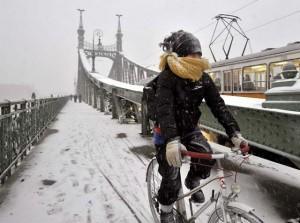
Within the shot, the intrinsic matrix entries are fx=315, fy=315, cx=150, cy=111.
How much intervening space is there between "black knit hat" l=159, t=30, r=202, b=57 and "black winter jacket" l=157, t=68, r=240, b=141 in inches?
8.4

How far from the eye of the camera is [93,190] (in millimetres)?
4668

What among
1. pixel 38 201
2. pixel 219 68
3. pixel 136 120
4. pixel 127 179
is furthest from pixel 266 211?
pixel 136 120

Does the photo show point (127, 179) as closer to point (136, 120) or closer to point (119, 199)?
point (119, 199)

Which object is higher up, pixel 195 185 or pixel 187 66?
pixel 187 66

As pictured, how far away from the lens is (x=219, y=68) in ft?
42.8

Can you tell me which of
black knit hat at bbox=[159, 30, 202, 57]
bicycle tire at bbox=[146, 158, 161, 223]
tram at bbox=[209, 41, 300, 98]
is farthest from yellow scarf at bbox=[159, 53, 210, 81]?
tram at bbox=[209, 41, 300, 98]

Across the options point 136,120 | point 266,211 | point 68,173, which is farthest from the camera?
point 136,120

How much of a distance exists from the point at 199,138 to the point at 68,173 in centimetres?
357

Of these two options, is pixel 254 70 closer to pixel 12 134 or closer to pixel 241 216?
pixel 12 134

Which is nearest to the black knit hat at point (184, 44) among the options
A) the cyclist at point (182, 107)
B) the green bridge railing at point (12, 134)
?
the cyclist at point (182, 107)

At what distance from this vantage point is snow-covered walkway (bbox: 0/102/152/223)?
375 centimetres

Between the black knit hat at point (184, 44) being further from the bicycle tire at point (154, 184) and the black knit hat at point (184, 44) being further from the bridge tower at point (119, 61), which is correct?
the bridge tower at point (119, 61)

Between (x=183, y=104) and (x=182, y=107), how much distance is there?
31 mm

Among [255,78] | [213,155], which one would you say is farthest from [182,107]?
[255,78]
